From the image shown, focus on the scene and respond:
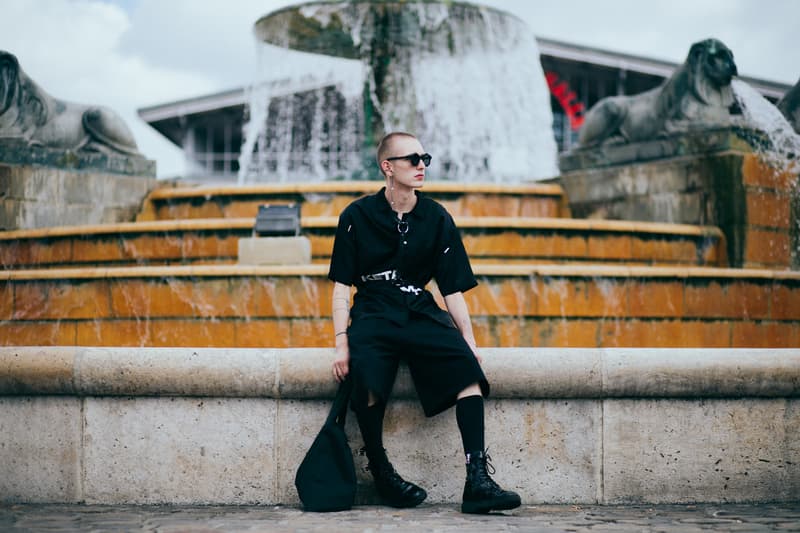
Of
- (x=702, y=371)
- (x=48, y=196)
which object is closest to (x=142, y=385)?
(x=702, y=371)

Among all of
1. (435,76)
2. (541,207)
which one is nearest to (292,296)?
(541,207)

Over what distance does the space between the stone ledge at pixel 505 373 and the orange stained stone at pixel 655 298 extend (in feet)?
12.4

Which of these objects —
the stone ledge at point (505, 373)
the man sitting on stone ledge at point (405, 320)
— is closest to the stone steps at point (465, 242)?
the man sitting on stone ledge at point (405, 320)

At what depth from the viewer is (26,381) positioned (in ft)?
14.6

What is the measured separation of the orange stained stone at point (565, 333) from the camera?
315 inches

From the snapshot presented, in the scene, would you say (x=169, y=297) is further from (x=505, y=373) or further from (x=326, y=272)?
(x=505, y=373)

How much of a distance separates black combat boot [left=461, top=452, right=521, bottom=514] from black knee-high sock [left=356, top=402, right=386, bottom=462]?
400mm

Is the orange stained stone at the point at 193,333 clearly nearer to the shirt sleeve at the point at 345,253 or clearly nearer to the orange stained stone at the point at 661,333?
the orange stained stone at the point at 661,333

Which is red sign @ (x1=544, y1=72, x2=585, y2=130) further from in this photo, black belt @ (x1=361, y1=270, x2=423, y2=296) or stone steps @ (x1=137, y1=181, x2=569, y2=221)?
black belt @ (x1=361, y1=270, x2=423, y2=296)

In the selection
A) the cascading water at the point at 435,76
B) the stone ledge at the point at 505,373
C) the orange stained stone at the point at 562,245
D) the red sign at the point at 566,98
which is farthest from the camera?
the red sign at the point at 566,98

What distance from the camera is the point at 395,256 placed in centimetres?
444

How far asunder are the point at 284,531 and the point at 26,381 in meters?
1.54

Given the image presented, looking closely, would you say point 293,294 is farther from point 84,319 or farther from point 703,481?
point 703,481

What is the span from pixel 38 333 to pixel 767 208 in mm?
7219
